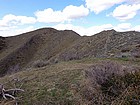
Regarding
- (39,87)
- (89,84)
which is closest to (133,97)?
(89,84)

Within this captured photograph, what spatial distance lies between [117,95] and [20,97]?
109 inches

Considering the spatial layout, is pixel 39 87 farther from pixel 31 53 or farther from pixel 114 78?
pixel 31 53

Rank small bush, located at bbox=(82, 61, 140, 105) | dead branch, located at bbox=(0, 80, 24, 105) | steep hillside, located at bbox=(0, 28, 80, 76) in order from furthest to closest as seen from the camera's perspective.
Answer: steep hillside, located at bbox=(0, 28, 80, 76), dead branch, located at bbox=(0, 80, 24, 105), small bush, located at bbox=(82, 61, 140, 105)

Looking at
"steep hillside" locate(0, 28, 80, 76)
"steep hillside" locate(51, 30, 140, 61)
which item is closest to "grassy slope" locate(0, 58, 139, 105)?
"steep hillside" locate(51, 30, 140, 61)

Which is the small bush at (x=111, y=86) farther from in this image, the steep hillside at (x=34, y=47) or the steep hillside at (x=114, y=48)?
the steep hillside at (x=34, y=47)

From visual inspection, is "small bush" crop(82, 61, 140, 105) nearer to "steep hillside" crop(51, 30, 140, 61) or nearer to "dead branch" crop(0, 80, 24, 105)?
"dead branch" crop(0, 80, 24, 105)

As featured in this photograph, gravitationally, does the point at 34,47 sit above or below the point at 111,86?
below

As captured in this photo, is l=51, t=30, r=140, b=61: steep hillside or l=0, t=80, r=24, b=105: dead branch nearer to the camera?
l=0, t=80, r=24, b=105: dead branch

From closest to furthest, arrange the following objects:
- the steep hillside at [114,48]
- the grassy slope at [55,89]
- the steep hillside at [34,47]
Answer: the grassy slope at [55,89] < the steep hillside at [114,48] < the steep hillside at [34,47]

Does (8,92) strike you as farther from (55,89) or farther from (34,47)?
(34,47)

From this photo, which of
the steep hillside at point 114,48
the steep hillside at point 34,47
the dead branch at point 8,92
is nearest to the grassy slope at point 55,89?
the dead branch at point 8,92

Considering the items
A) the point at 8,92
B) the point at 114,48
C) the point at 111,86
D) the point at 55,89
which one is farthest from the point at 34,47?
the point at 111,86

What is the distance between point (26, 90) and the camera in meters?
8.00

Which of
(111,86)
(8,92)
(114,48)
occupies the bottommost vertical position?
(114,48)
